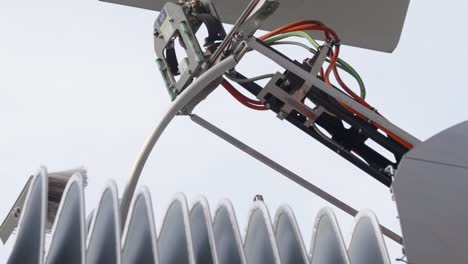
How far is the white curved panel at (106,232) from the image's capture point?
104 centimetres

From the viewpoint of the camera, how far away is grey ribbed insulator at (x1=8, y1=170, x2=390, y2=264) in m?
1.03

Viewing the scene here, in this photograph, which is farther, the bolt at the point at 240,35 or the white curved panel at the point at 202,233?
the bolt at the point at 240,35

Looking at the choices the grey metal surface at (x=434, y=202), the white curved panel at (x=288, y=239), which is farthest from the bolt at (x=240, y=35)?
the grey metal surface at (x=434, y=202)

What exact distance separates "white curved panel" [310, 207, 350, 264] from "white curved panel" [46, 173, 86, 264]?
0.33m

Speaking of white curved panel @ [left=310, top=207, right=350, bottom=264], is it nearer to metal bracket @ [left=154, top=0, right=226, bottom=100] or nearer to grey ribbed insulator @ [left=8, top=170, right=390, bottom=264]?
grey ribbed insulator @ [left=8, top=170, right=390, bottom=264]

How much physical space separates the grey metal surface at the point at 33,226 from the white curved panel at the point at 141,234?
0.43 ft

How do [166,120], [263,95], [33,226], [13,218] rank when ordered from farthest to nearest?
[263,95], [166,120], [13,218], [33,226]

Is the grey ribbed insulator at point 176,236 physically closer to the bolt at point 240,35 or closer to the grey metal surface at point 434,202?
the grey metal surface at point 434,202

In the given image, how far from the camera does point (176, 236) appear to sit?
112 centimetres

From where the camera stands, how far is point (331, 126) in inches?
76.0

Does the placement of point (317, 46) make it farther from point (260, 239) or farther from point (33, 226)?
point (33, 226)

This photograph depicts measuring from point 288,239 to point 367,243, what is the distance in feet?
0.42

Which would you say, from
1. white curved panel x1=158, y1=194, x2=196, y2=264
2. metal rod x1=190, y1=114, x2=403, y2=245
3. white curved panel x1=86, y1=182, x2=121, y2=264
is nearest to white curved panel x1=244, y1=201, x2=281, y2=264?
white curved panel x1=158, y1=194, x2=196, y2=264

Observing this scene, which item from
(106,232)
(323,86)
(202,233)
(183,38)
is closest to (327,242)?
(202,233)
